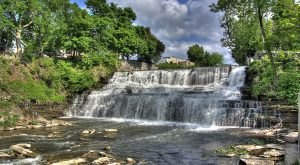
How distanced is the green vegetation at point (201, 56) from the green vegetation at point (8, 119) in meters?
45.3

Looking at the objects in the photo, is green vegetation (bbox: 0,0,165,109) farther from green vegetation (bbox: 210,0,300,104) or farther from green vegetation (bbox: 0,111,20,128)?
green vegetation (bbox: 210,0,300,104)

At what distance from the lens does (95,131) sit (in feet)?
78.1

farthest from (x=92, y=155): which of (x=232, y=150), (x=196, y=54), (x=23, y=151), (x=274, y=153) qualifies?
(x=196, y=54)

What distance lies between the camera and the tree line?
Answer: 133 ft

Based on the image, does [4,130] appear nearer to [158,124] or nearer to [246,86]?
[158,124]

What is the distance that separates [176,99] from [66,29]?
20616 mm

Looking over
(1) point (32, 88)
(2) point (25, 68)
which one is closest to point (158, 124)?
(1) point (32, 88)

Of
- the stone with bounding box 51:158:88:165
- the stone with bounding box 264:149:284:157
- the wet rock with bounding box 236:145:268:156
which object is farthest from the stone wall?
the stone with bounding box 264:149:284:157

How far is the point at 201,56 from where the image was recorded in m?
69.6

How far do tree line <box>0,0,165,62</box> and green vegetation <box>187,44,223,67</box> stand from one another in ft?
53.8

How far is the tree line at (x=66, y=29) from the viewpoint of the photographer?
40.4m

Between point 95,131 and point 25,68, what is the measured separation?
17204mm

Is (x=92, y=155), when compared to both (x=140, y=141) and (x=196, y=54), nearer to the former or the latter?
(x=140, y=141)

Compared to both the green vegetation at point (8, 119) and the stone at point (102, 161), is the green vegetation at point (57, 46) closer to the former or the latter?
the green vegetation at point (8, 119)
